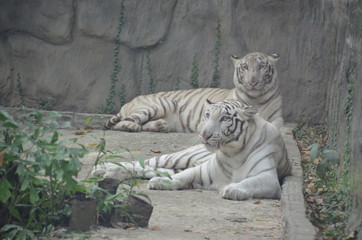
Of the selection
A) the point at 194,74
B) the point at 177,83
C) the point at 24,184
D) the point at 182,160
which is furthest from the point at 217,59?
the point at 24,184

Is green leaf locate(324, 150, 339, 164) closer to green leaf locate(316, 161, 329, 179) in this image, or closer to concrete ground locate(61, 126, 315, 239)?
green leaf locate(316, 161, 329, 179)

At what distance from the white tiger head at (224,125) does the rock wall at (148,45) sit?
5.28 metres

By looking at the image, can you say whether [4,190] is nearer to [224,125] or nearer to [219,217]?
[219,217]

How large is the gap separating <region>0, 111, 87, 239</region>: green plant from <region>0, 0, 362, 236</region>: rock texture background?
24.8ft

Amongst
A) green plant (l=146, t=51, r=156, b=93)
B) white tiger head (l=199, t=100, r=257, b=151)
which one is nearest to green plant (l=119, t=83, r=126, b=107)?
green plant (l=146, t=51, r=156, b=93)

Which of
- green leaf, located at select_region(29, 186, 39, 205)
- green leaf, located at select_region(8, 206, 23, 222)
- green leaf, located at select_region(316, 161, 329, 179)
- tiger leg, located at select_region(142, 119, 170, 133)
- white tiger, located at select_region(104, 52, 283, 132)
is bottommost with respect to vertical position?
tiger leg, located at select_region(142, 119, 170, 133)

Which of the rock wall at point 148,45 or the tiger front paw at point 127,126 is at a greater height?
the rock wall at point 148,45

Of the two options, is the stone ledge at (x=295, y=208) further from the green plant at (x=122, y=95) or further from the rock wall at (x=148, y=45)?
the green plant at (x=122, y=95)

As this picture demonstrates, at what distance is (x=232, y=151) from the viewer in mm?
6305

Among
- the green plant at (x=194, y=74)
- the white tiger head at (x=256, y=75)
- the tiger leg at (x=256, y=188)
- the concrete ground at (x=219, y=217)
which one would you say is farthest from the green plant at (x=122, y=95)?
the tiger leg at (x=256, y=188)

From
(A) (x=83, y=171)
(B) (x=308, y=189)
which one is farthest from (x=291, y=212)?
(A) (x=83, y=171)

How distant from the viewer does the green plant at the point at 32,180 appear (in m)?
4.05

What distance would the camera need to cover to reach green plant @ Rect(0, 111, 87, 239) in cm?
405

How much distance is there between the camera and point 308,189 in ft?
19.9
